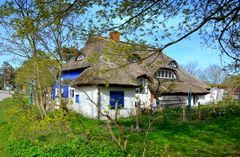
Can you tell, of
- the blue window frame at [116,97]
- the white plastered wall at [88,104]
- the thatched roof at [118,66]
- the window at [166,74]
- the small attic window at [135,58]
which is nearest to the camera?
the thatched roof at [118,66]

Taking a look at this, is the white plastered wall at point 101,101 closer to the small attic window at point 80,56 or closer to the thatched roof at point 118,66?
the thatched roof at point 118,66

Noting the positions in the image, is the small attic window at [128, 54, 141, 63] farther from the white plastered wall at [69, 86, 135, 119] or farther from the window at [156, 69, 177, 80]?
the window at [156, 69, 177, 80]

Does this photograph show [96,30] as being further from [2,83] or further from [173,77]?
[173,77]

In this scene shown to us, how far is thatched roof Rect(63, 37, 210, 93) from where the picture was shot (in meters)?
8.08

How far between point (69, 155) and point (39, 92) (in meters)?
7.16

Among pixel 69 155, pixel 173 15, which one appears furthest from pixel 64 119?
pixel 173 15

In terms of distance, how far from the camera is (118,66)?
874 centimetres

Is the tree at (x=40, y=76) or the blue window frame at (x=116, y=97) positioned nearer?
the tree at (x=40, y=76)

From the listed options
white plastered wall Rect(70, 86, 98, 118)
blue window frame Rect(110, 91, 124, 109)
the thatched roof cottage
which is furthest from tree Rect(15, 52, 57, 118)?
blue window frame Rect(110, 91, 124, 109)

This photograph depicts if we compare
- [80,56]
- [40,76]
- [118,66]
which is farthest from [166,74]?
[118,66]

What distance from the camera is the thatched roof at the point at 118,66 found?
808 cm

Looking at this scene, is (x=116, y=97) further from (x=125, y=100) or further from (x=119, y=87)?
(x=125, y=100)

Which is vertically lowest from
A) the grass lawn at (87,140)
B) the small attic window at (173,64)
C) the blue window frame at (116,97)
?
the grass lawn at (87,140)

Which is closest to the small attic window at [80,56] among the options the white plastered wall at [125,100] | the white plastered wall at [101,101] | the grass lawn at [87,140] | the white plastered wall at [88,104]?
the white plastered wall at [101,101]
